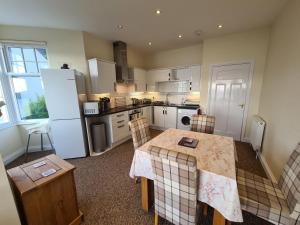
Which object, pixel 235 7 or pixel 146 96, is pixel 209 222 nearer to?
pixel 235 7

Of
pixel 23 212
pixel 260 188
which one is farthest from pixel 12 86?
pixel 260 188

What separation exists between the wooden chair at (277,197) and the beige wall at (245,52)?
8.36ft

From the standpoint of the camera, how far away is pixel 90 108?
2.88m

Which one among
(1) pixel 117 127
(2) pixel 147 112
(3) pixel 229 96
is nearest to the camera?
(1) pixel 117 127

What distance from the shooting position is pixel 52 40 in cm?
287

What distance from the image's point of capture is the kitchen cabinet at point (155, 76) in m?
4.43

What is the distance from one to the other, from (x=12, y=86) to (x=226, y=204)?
4.22 meters

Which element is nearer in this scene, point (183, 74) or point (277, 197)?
point (277, 197)

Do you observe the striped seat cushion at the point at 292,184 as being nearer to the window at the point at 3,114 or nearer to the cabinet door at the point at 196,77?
the cabinet door at the point at 196,77

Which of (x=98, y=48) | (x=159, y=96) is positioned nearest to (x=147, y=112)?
(x=159, y=96)

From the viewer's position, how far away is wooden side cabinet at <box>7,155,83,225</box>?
1.08m

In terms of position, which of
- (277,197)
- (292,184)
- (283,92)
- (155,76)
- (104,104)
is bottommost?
(277,197)

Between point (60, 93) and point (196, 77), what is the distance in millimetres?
3459

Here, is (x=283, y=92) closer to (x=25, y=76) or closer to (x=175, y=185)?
(x=175, y=185)
